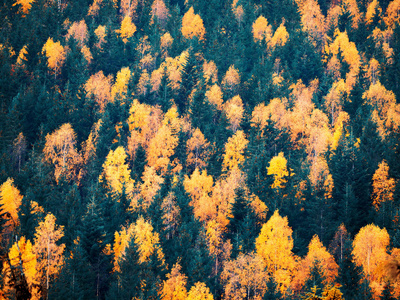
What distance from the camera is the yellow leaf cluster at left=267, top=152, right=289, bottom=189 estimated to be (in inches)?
2677

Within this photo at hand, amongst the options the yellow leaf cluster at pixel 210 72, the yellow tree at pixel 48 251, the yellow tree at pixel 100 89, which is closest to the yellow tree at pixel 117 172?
the yellow tree at pixel 48 251

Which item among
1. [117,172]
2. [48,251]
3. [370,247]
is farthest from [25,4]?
[370,247]

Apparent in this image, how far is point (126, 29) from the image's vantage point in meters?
116

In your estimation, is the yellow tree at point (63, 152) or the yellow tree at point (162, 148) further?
the yellow tree at point (162, 148)

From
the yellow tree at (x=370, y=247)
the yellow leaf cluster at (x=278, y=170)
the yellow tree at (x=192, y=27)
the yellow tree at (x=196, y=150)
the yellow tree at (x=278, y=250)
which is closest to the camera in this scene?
the yellow tree at (x=370, y=247)

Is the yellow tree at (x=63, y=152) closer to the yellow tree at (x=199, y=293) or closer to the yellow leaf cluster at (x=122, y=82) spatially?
the yellow leaf cluster at (x=122, y=82)

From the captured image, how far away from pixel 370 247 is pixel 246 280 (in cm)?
1663

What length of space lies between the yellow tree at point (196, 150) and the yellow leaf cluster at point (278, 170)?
12814 millimetres

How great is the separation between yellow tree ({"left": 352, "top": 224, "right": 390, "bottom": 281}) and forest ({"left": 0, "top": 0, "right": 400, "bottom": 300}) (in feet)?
0.60

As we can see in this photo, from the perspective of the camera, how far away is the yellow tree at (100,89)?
283 ft

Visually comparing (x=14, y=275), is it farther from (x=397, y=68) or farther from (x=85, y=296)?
(x=397, y=68)

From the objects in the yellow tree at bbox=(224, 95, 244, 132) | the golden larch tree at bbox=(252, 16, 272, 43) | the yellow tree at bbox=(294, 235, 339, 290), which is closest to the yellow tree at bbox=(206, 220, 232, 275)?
the yellow tree at bbox=(294, 235, 339, 290)

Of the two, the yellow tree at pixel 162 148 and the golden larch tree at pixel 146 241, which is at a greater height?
the yellow tree at pixel 162 148

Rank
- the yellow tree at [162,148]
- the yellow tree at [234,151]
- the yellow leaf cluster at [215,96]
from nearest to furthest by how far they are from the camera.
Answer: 1. the yellow tree at [162,148]
2. the yellow tree at [234,151]
3. the yellow leaf cluster at [215,96]
